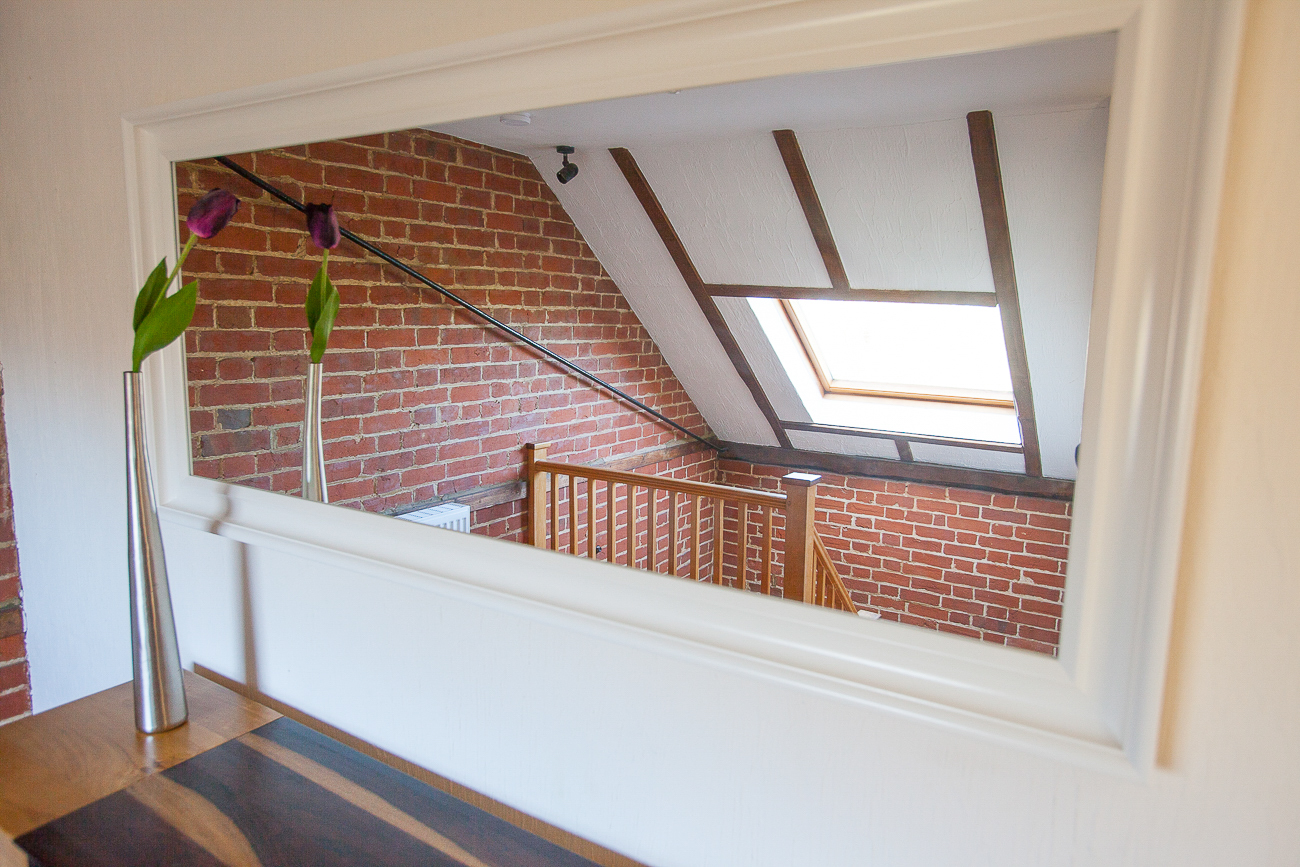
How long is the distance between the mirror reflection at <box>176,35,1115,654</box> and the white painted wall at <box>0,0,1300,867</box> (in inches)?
4.2

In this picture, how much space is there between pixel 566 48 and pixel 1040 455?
2.06ft

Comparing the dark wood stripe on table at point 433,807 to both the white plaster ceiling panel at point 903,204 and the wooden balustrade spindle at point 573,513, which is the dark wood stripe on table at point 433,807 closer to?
the wooden balustrade spindle at point 573,513

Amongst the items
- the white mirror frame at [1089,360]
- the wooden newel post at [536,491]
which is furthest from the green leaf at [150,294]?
the wooden newel post at [536,491]

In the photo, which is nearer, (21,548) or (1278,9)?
(1278,9)

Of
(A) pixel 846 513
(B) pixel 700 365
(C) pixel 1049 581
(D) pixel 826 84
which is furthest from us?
(B) pixel 700 365

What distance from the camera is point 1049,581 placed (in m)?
0.70

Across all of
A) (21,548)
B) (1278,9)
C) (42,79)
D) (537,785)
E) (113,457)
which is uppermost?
(42,79)

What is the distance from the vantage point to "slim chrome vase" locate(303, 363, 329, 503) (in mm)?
1227

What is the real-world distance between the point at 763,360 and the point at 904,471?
0.26m

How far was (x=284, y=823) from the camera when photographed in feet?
3.07

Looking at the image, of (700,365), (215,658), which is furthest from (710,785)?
(215,658)

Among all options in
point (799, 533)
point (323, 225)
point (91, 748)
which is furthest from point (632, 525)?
point (91, 748)

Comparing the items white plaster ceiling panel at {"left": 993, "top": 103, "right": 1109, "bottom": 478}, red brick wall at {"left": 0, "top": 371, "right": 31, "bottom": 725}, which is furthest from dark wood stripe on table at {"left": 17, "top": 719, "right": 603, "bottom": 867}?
red brick wall at {"left": 0, "top": 371, "right": 31, "bottom": 725}

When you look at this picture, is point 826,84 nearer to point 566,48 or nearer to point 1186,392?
point 566,48
